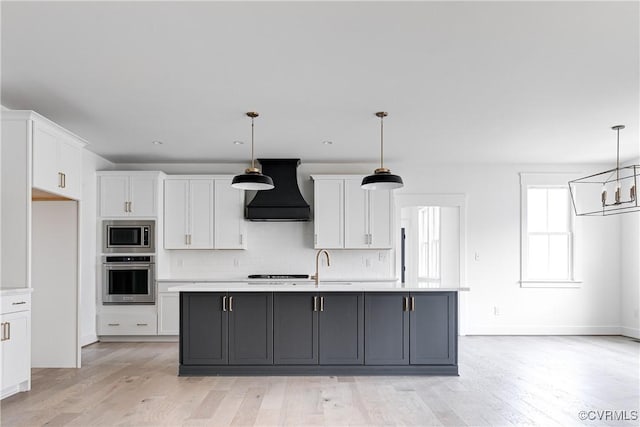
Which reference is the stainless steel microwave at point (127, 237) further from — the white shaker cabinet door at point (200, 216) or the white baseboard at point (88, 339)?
the white baseboard at point (88, 339)

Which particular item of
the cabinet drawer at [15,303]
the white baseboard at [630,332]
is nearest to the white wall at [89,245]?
the cabinet drawer at [15,303]

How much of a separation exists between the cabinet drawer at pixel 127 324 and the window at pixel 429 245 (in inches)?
179

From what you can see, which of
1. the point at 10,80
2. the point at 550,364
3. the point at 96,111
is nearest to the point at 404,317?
the point at 550,364

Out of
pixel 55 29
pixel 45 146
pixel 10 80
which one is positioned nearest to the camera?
pixel 55 29

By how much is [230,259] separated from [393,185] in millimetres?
3644

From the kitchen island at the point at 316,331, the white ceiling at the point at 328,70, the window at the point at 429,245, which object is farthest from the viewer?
the window at the point at 429,245

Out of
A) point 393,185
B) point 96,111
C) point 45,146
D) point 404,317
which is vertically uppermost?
point 96,111

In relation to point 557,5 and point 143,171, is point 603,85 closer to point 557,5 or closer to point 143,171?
point 557,5

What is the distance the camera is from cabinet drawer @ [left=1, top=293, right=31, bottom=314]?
13.8 feet

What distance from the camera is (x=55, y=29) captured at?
3.14 meters

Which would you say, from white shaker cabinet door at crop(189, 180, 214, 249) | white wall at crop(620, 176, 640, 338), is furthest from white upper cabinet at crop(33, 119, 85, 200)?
white wall at crop(620, 176, 640, 338)

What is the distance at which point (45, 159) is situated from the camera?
4.80m

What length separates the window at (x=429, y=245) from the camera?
8766mm

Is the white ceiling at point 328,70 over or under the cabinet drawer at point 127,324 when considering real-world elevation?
over
